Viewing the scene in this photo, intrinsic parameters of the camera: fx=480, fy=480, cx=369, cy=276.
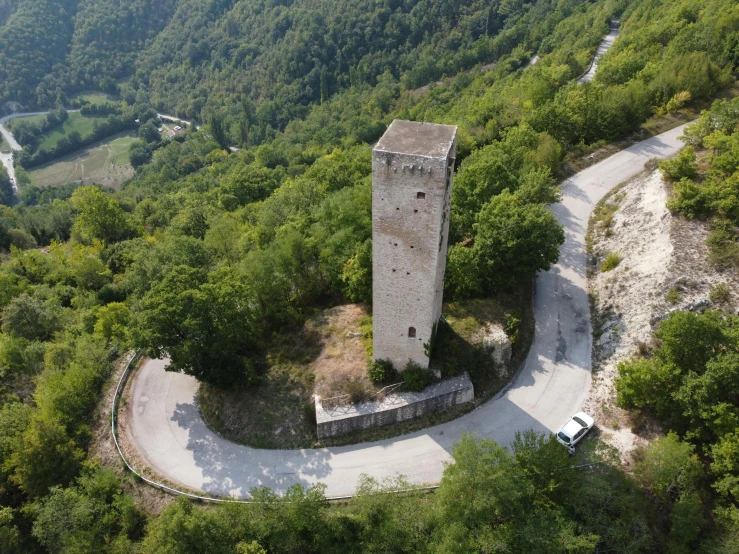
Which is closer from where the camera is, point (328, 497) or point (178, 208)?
point (328, 497)

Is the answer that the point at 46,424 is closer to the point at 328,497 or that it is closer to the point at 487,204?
the point at 328,497

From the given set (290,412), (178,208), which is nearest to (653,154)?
(290,412)

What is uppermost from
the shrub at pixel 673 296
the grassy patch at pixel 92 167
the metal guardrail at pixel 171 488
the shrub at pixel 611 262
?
the shrub at pixel 673 296

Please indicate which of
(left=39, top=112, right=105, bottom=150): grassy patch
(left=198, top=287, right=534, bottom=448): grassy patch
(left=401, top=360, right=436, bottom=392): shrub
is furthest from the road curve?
(left=39, top=112, right=105, bottom=150): grassy patch

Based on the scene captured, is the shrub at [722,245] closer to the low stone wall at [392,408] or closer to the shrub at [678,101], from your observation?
the low stone wall at [392,408]

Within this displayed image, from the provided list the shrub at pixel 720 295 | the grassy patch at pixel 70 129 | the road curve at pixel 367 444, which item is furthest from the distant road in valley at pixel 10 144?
the shrub at pixel 720 295

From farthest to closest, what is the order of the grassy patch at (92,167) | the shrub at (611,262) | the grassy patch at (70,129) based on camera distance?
the grassy patch at (70,129) < the grassy patch at (92,167) < the shrub at (611,262)

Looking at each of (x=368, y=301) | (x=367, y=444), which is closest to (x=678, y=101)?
(x=368, y=301)
